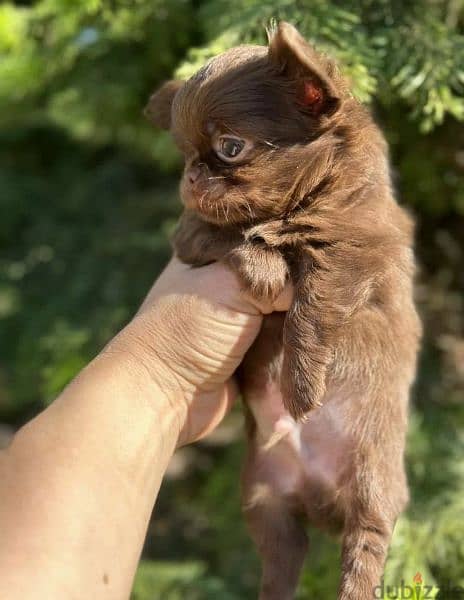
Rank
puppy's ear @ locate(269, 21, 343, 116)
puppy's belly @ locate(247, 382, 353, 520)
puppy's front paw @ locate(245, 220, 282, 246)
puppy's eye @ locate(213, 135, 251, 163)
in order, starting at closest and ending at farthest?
puppy's ear @ locate(269, 21, 343, 116), puppy's eye @ locate(213, 135, 251, 163), puppy's front paw @ locate(245, 220, 282, 246), puppy's belly @ locate(247, 382, 353, 520)

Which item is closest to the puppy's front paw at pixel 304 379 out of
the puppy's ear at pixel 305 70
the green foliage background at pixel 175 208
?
the puppy's ear at pixel 305 70

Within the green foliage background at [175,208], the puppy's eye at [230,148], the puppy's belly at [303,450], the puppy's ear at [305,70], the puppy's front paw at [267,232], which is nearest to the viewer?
the puppy's ear at [305,70]

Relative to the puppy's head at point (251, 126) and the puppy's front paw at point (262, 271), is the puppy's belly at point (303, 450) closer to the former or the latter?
the puppy's front paw at point (262, 271)

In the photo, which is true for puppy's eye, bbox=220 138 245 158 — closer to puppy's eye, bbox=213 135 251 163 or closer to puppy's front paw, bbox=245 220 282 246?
puppy's eye, bbox=213 135 251 163

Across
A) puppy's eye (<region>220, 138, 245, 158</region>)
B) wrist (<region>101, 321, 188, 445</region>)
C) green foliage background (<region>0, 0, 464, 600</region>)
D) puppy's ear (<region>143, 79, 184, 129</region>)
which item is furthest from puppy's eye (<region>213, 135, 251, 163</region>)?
wrist (<region>101, 321, 188, 445</region>)

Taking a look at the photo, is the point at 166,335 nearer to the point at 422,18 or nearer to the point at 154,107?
the point at 154,107

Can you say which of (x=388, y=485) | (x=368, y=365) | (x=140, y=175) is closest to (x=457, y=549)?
(x=388, y=485)
